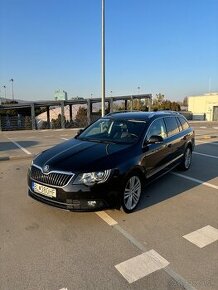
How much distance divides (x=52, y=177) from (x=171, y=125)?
3.50 meters

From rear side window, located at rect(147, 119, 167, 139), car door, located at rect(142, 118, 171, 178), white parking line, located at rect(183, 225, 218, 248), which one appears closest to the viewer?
white parking line, located at rect(183, 225, 218, 248)

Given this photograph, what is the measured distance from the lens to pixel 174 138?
653 cm

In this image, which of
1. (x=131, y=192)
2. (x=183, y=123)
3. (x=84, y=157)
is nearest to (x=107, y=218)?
(x=131, y=192)

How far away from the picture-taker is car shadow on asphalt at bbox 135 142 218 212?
5.33 meters

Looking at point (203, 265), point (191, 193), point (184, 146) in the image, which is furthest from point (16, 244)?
point (184, 146)

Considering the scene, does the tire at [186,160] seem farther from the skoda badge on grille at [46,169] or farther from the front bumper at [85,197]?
the skoda badge on grille at [46,169]

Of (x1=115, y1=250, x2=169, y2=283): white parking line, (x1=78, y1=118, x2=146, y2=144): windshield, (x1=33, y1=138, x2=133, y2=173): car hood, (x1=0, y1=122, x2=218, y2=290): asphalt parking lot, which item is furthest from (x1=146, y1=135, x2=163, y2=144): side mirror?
(x1=115, y1=250, x2=169, y2=283): white parking line

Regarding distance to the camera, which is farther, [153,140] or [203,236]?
[153,140]

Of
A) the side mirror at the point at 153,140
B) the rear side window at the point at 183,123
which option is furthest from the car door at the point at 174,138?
the side mirror at the point at 153,140

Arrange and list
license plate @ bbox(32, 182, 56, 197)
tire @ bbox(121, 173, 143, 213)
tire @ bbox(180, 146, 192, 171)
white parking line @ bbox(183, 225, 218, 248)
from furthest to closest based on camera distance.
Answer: tire @ bbox(180, 146, 192, 171) → tire @ bbox(121, 173, 143, 213) → license plate @ bbox(32, 182, 56, 197) → white parking line @ bbox(183, 225, 218, 248)

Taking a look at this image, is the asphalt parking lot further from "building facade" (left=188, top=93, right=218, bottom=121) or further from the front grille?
"building facade" (left=188, top=93, right=218, bottom=121)

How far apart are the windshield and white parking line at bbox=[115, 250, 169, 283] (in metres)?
2.17

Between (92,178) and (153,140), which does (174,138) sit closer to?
(153,140)

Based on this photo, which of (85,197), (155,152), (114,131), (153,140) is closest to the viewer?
(85,197)
